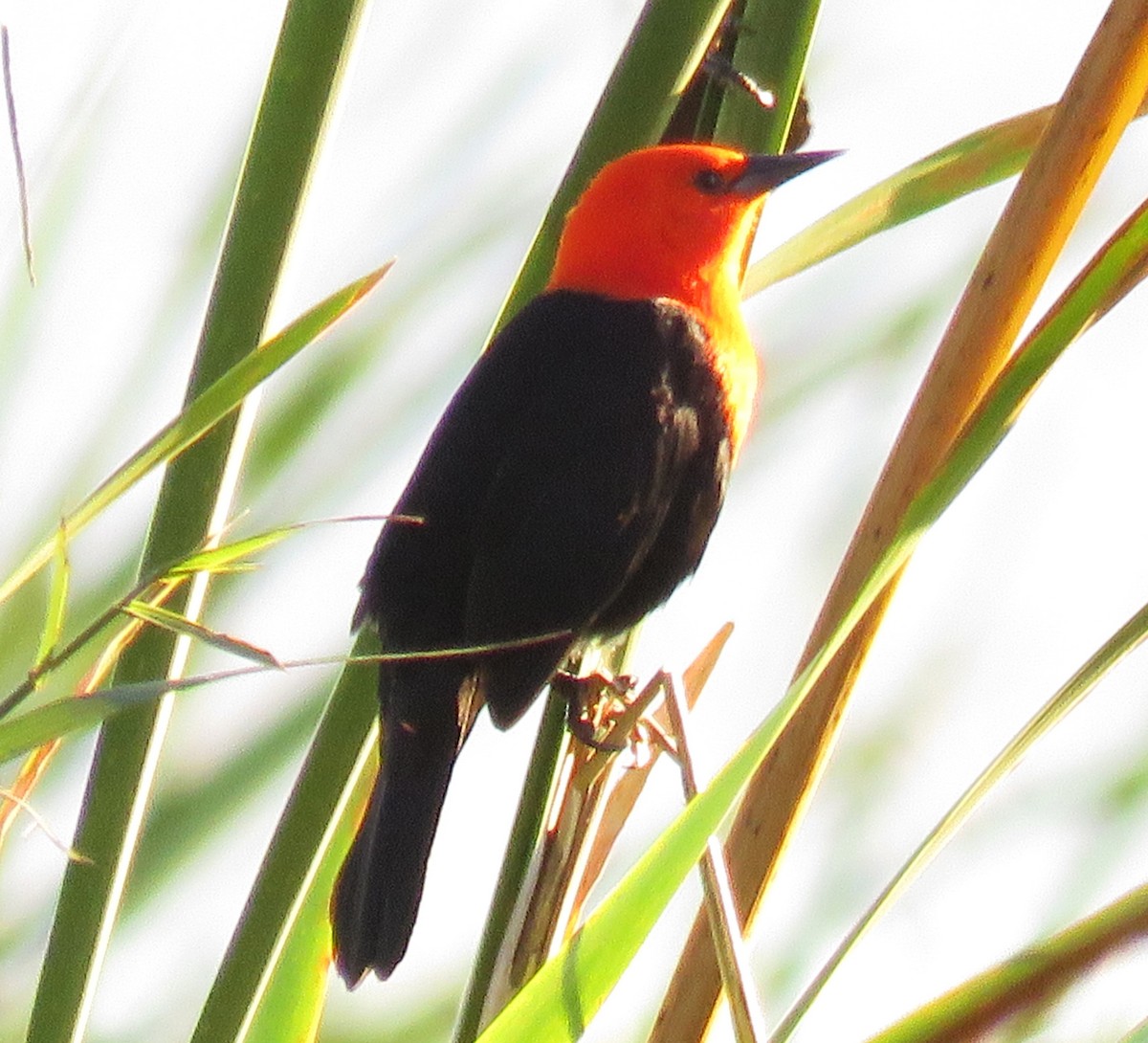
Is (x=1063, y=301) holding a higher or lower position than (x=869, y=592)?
higher

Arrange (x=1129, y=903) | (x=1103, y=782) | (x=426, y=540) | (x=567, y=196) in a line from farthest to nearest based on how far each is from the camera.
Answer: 1. (x=426, y=540)
2. (x=1103, y=782)
3. (x=567, y=196)
4. (x=1129, y=903)

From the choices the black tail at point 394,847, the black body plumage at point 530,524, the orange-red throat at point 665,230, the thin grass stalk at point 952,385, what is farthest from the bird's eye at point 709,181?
the thin grass stalk at point 952,385

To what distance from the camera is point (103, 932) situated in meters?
1.12

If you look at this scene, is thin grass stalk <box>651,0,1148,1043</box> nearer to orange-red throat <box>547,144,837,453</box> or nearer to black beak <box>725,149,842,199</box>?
black beak <box>725,149,842,199</box>

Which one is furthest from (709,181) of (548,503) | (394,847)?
(394,847)

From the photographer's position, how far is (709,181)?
2.35 meters

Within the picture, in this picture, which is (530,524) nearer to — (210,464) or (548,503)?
(548,503)

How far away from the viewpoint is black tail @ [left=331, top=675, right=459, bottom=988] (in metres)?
1.54

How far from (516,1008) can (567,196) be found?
68cm

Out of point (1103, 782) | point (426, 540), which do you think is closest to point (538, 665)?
point (426, 540)

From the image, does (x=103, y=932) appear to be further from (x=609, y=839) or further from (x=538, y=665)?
(x=538, y=665)

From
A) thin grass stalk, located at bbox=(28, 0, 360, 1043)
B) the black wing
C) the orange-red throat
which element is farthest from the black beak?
thin grass stalk, located at bbox=(28, 0, 360, 1043)

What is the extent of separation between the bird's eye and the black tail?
0.95 metres

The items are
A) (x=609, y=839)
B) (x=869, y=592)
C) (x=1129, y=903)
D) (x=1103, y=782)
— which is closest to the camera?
(x=1129, y=903)
